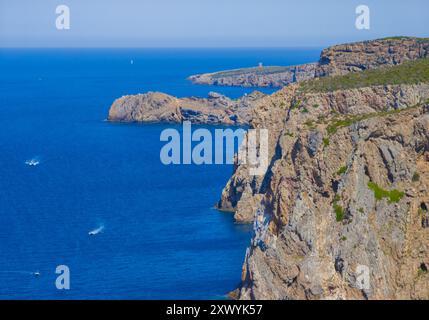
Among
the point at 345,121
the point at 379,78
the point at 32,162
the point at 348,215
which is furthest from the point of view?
the point at 32,162

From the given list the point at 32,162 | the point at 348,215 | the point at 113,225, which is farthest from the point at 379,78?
the point at 32,162

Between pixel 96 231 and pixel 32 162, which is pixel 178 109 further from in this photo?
pixel 96 231

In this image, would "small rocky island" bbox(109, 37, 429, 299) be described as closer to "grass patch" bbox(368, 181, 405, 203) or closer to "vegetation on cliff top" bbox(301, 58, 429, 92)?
"grass patch" bbox(368, 181, 405, 203)

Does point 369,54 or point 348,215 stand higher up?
point 369,54

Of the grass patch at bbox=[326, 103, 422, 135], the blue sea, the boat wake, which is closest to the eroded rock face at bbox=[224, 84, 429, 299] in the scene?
the grass patch at bbox=[326, 103, 422, 135]

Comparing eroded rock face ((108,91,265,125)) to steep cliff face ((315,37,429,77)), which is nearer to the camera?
steep cliff face ((315,37,429,77))

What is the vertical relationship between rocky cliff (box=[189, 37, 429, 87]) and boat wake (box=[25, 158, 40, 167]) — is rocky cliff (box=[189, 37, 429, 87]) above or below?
above

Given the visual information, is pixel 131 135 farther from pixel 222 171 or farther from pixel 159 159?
pixel 222 171
